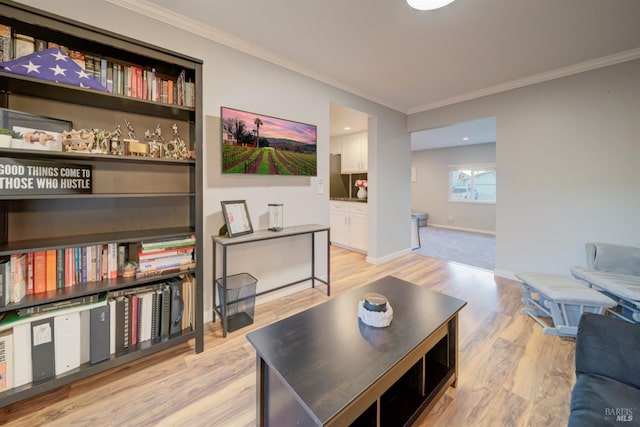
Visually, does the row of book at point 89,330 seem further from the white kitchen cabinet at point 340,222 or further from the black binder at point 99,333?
the white kitchen cabinet at point 340,222

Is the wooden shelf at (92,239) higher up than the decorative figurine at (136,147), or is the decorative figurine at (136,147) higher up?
the decorative figurine at (136,147)

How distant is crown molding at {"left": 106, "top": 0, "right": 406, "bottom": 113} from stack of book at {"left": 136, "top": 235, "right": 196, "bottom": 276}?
1729mm

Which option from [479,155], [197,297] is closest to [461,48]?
[197,297]

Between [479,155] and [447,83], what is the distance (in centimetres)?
462

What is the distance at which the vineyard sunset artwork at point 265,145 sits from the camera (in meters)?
2.29

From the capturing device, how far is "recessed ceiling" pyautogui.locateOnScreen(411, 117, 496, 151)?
4.90 m

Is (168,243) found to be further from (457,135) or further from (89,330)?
(457,135)

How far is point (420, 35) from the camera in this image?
87.9 inches

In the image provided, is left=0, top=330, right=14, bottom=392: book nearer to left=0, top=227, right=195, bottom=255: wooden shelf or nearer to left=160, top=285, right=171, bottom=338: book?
left=0, top=227, right=195, bottom=255: wooden shelf

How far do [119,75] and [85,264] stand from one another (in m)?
1.22

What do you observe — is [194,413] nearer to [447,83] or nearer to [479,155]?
[447,83]

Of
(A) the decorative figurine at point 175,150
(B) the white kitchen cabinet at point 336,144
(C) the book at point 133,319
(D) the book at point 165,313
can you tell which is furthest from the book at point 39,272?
(B) the white kitchen cabinet at point 336,144

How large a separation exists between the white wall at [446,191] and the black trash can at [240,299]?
688 cm

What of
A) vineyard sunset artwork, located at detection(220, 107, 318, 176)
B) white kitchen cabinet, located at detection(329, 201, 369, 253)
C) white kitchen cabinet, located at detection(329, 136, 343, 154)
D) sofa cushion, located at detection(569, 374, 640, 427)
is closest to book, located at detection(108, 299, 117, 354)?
vineyard sunset artwork, located at detection(220, 107, 318, 176)
